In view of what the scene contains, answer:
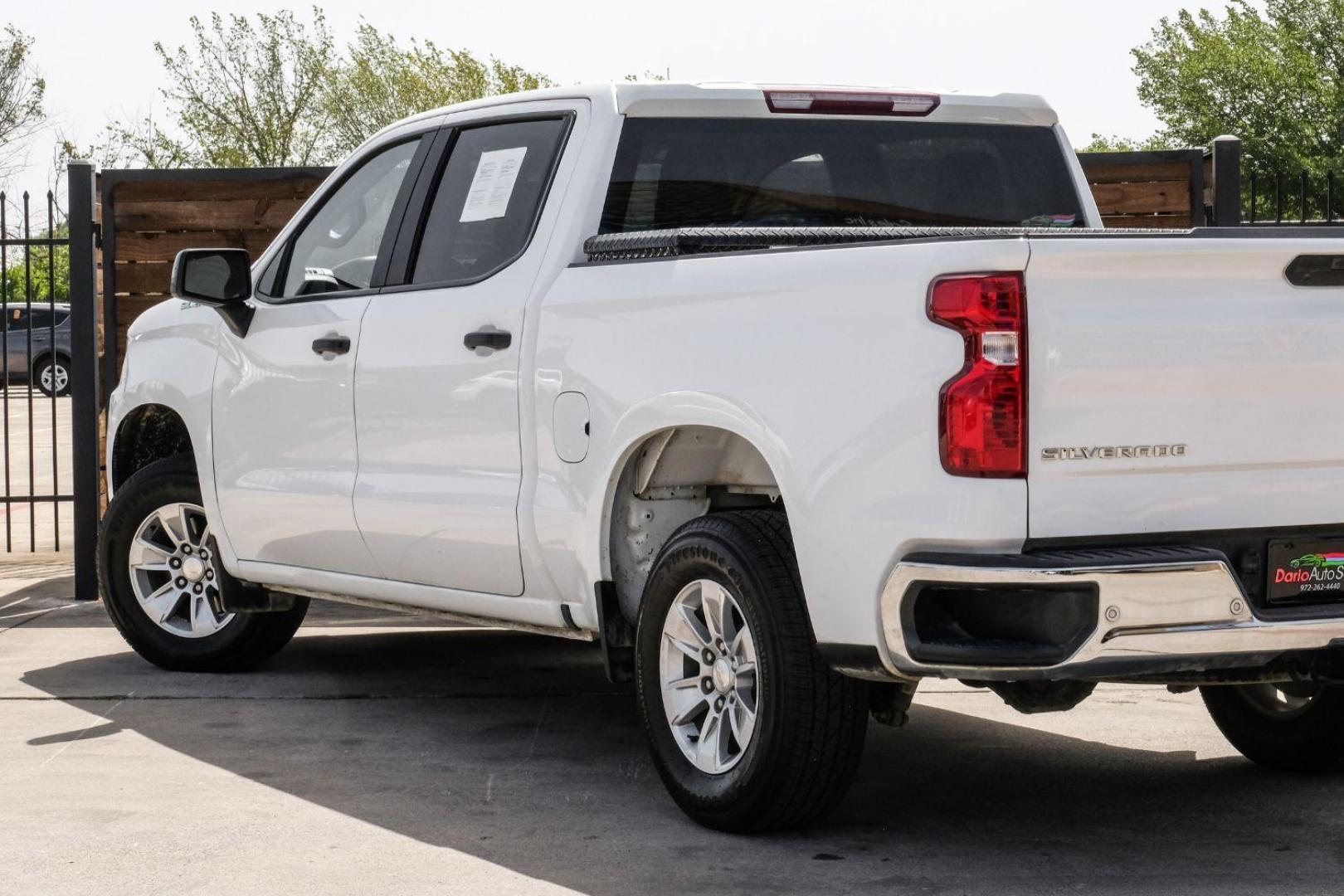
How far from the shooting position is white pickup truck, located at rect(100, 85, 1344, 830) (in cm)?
427

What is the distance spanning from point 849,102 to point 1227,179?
4.12 m

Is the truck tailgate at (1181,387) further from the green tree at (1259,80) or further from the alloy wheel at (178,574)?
the green tree at (1259,80)

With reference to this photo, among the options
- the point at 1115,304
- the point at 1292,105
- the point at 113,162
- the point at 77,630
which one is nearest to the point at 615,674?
the point at 1115,304

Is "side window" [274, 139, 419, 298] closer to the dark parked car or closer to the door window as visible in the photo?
the door window

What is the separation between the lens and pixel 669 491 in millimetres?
5496

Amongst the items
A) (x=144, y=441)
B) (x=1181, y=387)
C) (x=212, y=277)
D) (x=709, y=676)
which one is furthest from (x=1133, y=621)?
(x=144, y=441)

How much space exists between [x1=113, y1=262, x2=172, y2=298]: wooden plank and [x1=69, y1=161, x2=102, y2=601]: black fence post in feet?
0.77

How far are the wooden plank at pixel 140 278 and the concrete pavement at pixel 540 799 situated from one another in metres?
2.86

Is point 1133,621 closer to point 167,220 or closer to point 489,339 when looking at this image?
point 489,339

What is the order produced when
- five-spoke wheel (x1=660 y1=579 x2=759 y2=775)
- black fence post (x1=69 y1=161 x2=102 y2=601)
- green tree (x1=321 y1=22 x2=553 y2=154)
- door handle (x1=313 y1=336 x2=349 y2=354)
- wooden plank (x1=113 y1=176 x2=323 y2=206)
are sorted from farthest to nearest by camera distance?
green tree (x1=321 y1=22 x2=553 y2=154) → wooden plank (x1=113 y1=176 x2=323 y2=206) → black fence post (x1=69 y1=161 x2=102 y2=601) → door handle (x1=313 y1=336 x2=349 y2=354) → five-spoke wheel (x1=660 y1=579 x2=759 y2=775)

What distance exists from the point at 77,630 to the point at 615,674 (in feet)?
13.6

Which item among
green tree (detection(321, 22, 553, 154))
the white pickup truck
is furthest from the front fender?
green tree (detection(321, 22, 553, 154))

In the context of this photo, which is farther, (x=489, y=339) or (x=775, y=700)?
(x=489, y=339)

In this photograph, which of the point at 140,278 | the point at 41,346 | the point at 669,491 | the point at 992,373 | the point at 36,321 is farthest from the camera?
the point at 36,321
